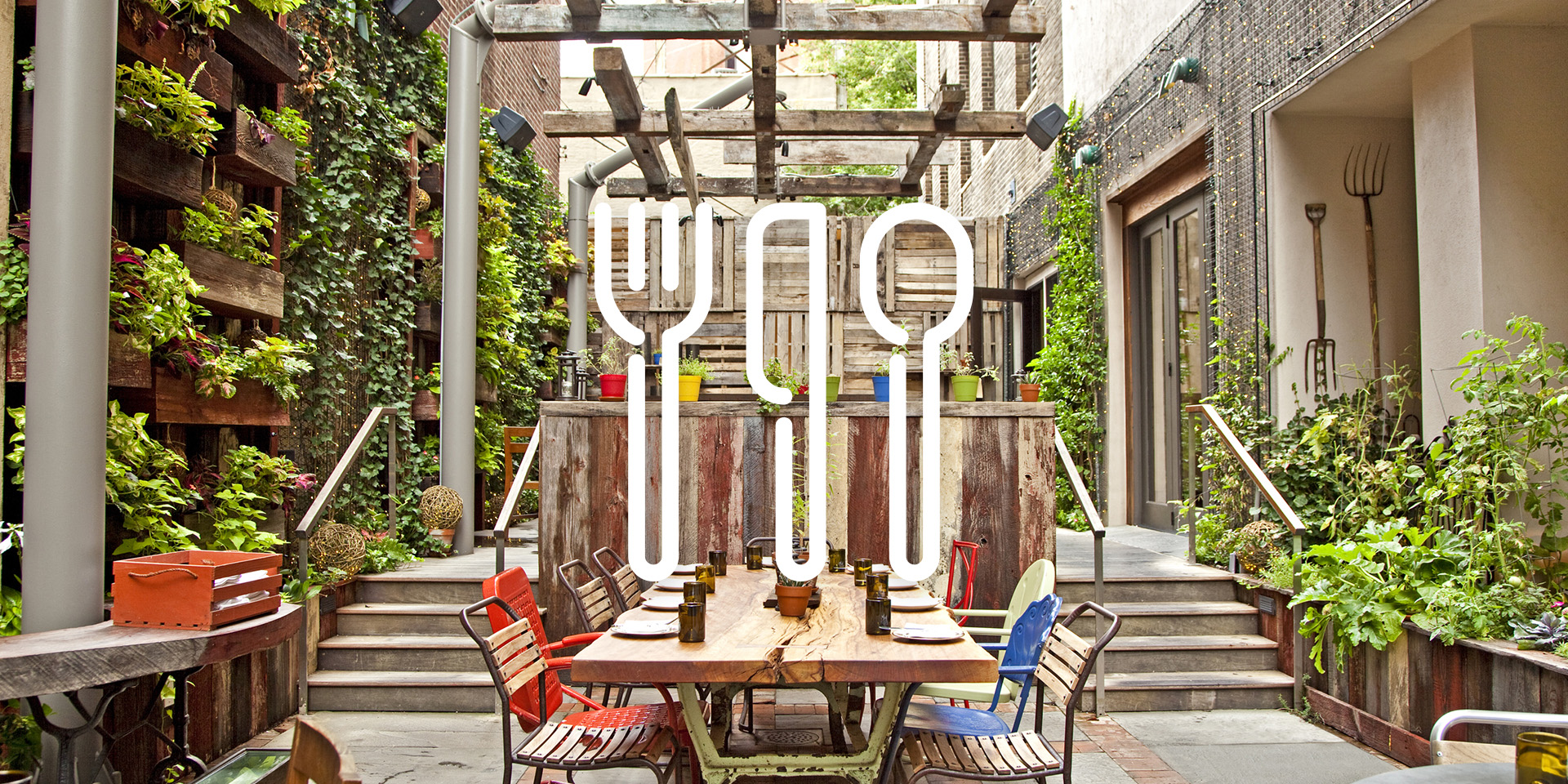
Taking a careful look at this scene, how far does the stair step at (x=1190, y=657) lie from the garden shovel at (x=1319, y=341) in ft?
5.81

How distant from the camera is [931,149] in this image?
25.0ft

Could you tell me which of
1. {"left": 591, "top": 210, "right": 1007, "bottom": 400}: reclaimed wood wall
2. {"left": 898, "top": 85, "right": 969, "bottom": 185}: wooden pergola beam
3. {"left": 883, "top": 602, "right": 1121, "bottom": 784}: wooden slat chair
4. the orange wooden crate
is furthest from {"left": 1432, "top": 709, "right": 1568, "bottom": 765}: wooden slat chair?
{"left": 591, "top": 210, "right": 1007, "bottom": 400}: reclaimed wood wall

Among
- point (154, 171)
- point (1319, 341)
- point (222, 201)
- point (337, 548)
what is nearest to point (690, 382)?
point (337, 548)

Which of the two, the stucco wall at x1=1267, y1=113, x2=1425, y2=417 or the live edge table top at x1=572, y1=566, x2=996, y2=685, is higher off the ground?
the stucco wall at x1=1267, y1=113, x2=1425, y2=417

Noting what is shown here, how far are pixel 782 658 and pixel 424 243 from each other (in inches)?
235

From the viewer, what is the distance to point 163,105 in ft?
13.5

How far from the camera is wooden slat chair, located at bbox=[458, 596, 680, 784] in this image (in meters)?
2.96

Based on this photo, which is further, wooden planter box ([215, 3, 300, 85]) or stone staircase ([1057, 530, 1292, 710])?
stone staircase ([1057, 530, 1292, 710])

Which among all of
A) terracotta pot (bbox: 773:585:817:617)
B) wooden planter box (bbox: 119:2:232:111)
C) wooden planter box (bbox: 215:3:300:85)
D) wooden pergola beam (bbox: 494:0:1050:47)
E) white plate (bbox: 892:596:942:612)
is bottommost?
white plate (bbox: 892:596:942:612)

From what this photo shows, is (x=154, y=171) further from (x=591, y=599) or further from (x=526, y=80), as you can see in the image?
(x=526, y=80)

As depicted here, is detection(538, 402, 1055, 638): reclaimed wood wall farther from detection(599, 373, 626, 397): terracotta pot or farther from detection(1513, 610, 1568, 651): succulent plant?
detection(1513, 610, 1568, 651): succulent plant

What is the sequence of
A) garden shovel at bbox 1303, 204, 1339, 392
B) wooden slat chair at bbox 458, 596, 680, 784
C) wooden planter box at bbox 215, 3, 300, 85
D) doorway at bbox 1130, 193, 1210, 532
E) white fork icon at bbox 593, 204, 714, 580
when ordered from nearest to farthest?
wooden slat chair at bbox 458, 596, 680, 784 → white fork icon at bbox 593, 204, 714, 580 → wooden planter box at bbox 215, 3, 300, 85 → garden shovel at bbox 1303, 204, 1339, 392 → doorway at bbox 1130, 193, 1210, 532

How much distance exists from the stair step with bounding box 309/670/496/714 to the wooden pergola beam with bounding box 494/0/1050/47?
352cm

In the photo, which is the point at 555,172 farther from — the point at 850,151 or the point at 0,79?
the point at 0,79
